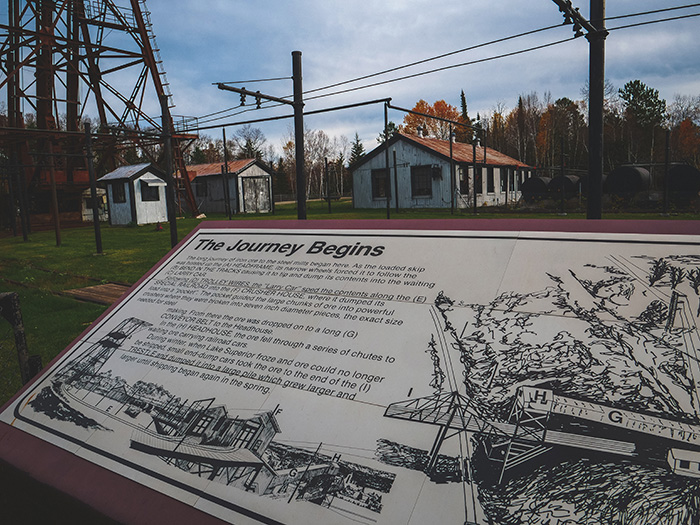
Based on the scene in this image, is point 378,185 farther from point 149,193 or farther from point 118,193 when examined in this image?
point 118,193

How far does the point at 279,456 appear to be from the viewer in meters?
1.89

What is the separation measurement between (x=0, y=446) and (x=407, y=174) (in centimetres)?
2497

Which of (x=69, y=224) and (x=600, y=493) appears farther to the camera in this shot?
(x=69, y=224)

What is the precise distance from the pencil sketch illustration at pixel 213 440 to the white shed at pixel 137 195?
25.0 metres

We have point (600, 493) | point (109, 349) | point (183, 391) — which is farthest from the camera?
point (109, 349)

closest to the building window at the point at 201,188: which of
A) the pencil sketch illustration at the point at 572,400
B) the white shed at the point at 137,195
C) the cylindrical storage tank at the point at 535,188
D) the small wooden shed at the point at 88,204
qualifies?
the small wooden shed at the point at 88,204

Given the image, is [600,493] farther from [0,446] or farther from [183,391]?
[0,446]

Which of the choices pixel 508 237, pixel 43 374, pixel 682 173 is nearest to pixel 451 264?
pixel 508 237

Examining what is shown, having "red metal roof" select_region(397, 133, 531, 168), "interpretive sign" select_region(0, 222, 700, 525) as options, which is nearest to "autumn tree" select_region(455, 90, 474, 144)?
"red metal roof" select_region(397, 133, 531, 168)

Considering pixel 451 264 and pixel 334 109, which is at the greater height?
pixel 334 109

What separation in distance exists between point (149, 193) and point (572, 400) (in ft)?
90.1

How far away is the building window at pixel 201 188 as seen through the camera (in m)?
33.5

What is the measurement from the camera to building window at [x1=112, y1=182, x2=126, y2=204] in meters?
26.1

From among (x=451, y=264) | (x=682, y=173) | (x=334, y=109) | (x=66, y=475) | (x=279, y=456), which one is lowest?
(x=66, y=475)
